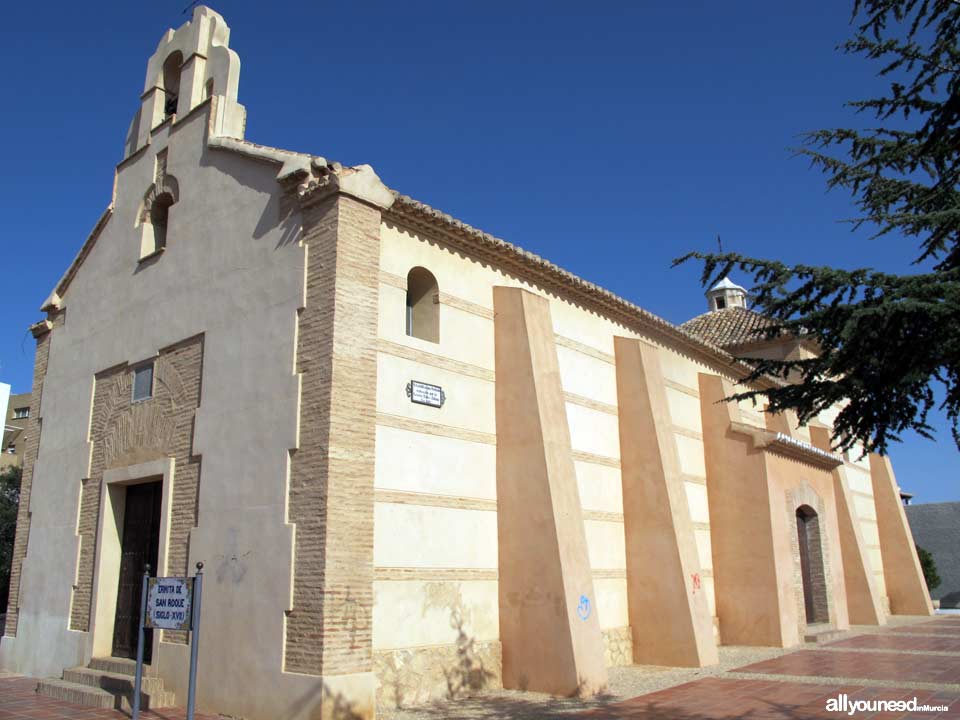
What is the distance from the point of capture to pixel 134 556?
433 inches

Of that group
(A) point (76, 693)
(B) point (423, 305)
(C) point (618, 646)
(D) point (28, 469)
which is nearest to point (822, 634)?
(C) point (618, 646)

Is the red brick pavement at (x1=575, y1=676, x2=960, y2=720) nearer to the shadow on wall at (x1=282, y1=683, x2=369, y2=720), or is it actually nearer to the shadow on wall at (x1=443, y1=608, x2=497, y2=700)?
the shadow on wall at (x1=443, y1=608, x2=497, y2=700)

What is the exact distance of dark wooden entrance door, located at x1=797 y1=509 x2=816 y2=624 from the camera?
52.6ft

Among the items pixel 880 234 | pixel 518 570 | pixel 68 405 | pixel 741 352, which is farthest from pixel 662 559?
pixel 741 352

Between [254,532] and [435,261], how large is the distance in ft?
13.6

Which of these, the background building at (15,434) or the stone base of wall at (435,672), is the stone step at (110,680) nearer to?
the stone base of wall at (435,672)

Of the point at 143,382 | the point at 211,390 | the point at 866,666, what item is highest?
the point at 143,382

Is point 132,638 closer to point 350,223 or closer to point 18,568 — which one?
point 18,568

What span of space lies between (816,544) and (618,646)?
6709mm

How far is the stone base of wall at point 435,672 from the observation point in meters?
8.62

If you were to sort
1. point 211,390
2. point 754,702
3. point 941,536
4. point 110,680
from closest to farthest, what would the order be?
point 754,702 < point 110,680 < point 211,390 < point 941,536

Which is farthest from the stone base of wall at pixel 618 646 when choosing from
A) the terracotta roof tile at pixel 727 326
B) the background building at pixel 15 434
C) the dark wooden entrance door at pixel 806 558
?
the background building at pixel 15 434

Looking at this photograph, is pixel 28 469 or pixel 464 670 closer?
pixel 464 670

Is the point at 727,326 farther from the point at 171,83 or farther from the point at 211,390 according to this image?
the point at 211,390
